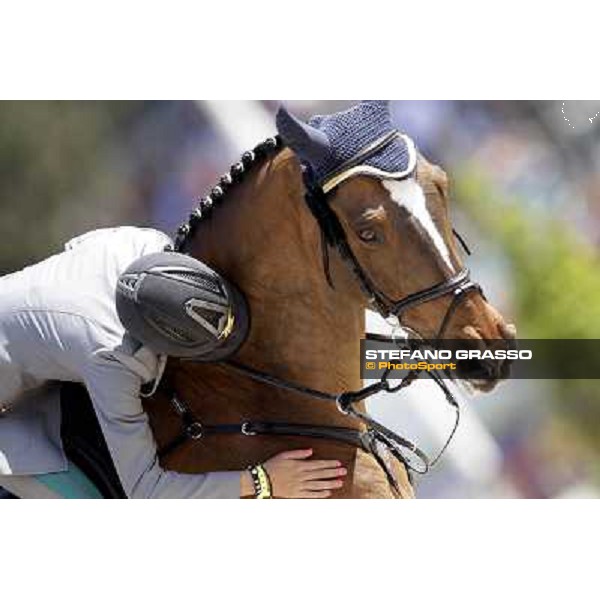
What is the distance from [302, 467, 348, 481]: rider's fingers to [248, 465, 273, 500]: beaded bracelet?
0.07 metres

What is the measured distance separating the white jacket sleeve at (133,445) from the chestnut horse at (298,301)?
56 mm

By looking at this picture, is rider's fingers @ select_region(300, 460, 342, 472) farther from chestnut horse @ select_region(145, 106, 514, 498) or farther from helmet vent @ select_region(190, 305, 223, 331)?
helmet vent @ select_region(190, 305, 223, 331)

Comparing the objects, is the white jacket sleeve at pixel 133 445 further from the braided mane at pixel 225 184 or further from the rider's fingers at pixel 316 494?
the braided mane at pixel 225 184

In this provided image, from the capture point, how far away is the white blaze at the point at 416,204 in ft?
5.55

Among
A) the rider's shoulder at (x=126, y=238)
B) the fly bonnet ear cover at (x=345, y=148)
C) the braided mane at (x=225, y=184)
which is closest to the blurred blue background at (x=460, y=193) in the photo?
the rider's shoulder at (x=126, y=238)

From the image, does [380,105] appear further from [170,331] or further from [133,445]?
[133,445]

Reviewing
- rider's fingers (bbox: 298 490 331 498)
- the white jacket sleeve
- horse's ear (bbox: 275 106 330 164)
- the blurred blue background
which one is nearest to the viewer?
horse's ear (bbox: 275 106 330 164)

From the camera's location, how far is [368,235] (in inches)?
66.9

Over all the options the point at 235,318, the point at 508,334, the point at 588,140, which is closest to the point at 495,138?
the point at 588,140

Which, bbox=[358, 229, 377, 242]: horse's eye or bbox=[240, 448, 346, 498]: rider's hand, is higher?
bbox=[358, 229, 377, 242]: horse's eye

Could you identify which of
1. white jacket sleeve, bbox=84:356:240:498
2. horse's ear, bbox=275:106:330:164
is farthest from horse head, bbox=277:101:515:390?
white jacket sleeve, bbox=84:356:240:498

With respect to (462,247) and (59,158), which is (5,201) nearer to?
(59,158)

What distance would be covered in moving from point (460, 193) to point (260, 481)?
73 cm

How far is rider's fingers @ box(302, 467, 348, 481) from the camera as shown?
1885 millimetres
